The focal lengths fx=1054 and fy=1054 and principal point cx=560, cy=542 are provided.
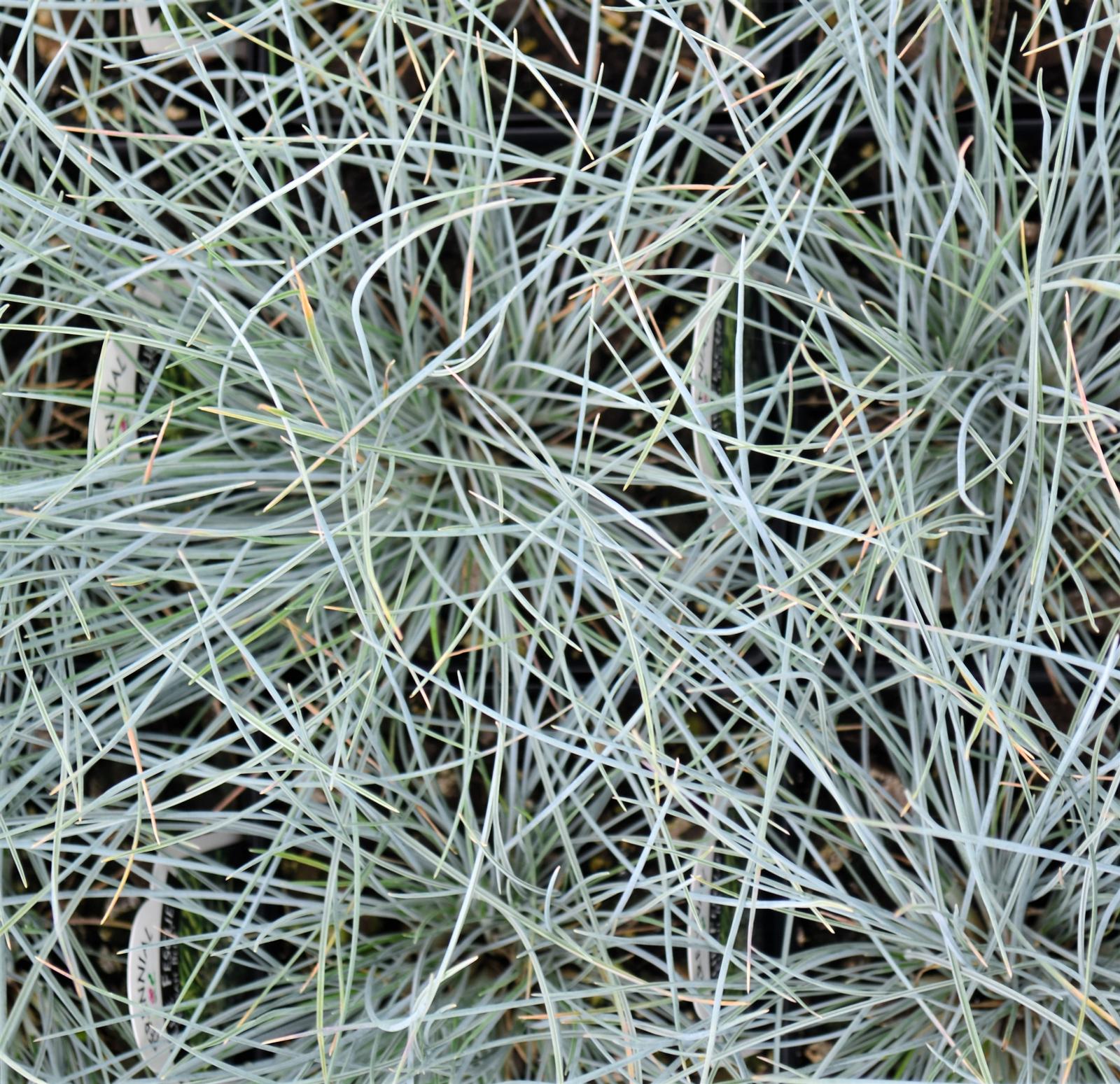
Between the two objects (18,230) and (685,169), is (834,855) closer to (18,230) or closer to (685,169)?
(685,169)

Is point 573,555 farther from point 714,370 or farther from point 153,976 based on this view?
point 153,976

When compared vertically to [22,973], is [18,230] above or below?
above

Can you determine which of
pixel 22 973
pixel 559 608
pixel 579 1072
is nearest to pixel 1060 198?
pixel 559 608

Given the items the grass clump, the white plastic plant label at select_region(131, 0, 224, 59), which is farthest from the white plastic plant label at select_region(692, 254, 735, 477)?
the white plastic plant label at select_region(131, 0, 224, 59)

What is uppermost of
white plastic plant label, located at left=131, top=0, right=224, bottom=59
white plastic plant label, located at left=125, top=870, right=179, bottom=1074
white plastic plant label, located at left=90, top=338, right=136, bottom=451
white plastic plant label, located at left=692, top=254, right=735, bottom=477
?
white plastic plant label, located at left=131, top=0, right=224, bottom=59

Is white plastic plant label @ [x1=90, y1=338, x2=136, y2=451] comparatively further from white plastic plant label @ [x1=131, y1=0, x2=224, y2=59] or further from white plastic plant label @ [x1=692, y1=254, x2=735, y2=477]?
white plastic plant label @ [x1=692, y1=254, x2=735, y2=477]

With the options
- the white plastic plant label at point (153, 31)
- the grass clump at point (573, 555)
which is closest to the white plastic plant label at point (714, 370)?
the grass clump at point (573, 555)

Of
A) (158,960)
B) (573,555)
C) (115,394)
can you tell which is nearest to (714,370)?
(573,555)
